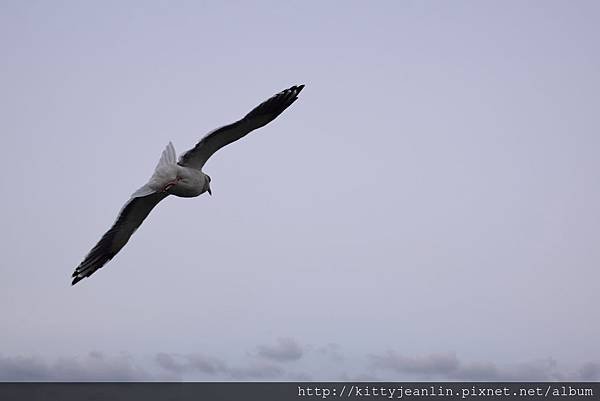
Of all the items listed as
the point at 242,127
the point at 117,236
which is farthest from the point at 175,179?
the point at 117,236

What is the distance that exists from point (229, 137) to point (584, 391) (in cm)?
1298

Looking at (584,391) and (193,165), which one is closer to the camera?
(193,165)

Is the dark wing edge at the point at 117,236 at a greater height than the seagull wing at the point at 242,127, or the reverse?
the seagull wing at the point at 242,127

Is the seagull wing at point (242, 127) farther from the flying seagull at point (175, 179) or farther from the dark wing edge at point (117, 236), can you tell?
the dark wing edge at point (117, 236)

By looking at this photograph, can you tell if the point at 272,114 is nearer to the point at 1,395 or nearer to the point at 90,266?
the point at 90,266

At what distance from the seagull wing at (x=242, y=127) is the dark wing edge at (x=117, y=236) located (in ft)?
3.58

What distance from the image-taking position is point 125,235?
52.0 ft

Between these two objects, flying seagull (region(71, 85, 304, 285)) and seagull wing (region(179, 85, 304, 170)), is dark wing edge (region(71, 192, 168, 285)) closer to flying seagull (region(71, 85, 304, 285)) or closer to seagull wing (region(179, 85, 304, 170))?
flying seagull (region(71, 85, 304, 285))

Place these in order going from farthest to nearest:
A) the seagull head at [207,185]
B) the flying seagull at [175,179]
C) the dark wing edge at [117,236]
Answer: the seagull head at [207,185]
the dark wing edge at [117,236]
the flying seagull at [175,179]

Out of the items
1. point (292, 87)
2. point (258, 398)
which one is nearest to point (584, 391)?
point (292, 87)

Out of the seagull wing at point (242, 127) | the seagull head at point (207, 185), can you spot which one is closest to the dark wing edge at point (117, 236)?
the seagull head at point (207, 185)

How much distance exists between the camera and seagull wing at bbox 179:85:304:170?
14.2 m

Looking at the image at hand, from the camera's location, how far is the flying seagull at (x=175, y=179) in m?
14.1

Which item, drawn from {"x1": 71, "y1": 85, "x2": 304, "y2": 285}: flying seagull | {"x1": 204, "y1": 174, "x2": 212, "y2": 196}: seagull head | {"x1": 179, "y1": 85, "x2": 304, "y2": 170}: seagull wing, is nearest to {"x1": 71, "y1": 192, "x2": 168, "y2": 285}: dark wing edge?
{"x1": 71, "y1": 85, "x2": 304, "y2": 285}: flying seagull
